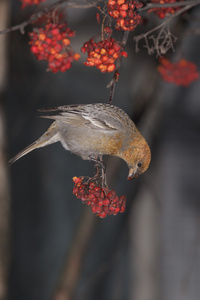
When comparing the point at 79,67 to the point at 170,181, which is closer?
the point at 79,67

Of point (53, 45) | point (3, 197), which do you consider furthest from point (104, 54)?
point (3, 197)

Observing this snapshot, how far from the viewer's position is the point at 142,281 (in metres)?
3.42

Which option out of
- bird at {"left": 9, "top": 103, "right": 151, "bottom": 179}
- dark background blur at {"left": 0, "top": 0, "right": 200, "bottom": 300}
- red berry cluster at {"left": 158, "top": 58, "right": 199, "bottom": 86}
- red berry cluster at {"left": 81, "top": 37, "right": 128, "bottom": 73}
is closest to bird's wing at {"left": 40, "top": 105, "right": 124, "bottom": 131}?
bird at {"left": 9, "top": 103, "right": 151, "bottom": 179}

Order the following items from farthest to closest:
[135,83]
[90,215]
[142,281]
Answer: [142,281] < [135,83] < [90,215]

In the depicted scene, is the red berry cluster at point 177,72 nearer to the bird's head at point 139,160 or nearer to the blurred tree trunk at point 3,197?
the blurred tree trunk at point 3,197

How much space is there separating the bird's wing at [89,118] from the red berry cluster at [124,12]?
0.36 meters

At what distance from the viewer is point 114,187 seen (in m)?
2.86

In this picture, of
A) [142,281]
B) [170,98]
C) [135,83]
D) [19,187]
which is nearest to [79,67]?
[135,83]

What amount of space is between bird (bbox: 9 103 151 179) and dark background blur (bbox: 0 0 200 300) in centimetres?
126

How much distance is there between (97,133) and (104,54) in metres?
0.34

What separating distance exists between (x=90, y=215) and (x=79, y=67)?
135 centimetres

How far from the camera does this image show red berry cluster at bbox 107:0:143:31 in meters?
0.95

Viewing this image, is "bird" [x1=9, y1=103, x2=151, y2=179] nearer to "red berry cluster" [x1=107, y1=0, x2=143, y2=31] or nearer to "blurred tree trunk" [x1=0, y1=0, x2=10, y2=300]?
"red berry cluster" [x1=107, y1=0, x2=143, y2=31]

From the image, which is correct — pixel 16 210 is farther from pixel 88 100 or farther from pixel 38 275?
pixel 88 100
